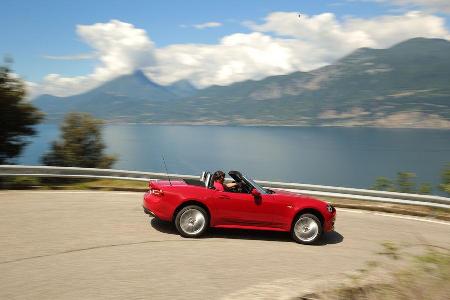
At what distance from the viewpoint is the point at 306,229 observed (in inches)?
368

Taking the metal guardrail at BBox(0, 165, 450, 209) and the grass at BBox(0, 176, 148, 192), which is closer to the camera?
the grass at BBox(0, 176, 148, 192)

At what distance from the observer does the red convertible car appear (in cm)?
873

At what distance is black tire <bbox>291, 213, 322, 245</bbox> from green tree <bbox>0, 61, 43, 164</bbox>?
12.8 meters

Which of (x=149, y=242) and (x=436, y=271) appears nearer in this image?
(x=436, y=271)

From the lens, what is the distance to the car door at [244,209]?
889 cm

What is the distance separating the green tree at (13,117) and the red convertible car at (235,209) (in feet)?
35.3

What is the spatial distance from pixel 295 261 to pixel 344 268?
2.75ft

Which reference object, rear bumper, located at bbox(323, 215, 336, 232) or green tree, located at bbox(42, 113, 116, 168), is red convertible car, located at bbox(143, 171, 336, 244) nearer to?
rear bumper, located at bbox(323, 215, 336, 232)

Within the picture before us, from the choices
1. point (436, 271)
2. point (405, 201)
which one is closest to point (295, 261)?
point (436, 271)

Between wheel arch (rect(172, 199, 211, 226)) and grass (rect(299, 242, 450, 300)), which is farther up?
wheel arch (rect(172, 199, 211, 226))

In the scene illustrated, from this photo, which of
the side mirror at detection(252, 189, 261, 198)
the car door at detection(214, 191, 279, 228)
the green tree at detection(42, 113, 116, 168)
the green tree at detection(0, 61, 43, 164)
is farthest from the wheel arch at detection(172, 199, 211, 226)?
the green tree at detection(42, 113, 116, 168)

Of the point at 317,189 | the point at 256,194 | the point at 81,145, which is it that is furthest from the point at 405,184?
the point at 256,194

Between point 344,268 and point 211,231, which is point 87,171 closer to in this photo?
point 211,231

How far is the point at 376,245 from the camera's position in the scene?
941cm
